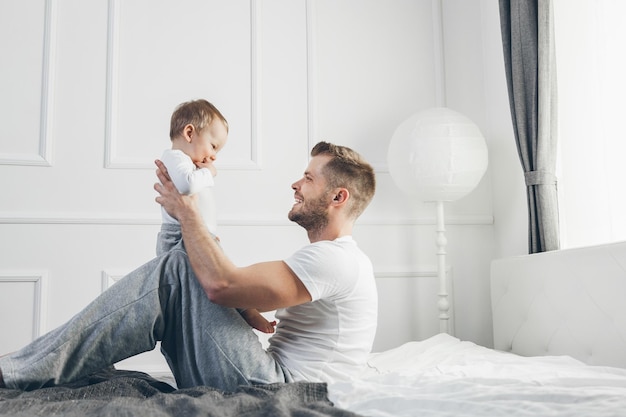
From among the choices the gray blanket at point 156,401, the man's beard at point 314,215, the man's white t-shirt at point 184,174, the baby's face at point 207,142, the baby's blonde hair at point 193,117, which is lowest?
the gray blanket at point 156,401

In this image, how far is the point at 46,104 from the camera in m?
2.83

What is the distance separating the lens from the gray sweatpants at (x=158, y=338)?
4.96ft

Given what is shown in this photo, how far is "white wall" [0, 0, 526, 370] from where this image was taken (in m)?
2.78

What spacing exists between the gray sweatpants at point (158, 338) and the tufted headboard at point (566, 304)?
0.97m

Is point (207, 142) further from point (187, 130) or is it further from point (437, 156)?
point (437, 156)

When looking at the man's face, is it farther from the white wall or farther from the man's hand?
the white wall

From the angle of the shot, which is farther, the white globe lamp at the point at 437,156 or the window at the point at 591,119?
the white globe lamp at the point at 437,156

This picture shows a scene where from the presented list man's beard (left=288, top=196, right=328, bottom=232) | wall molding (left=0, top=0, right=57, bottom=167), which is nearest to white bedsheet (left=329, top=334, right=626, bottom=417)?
man's beard (left=288, top=196, right=328, bottom=232)

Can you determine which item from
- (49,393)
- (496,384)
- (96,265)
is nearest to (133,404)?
(49,393)

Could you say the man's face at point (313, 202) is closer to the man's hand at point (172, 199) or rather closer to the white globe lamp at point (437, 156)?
the man's hand at point (172, 199)

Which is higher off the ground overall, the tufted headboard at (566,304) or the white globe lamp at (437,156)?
the white globe lamp at (437,156)

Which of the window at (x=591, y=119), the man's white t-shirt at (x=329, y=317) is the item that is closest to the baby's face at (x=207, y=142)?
the man's white t-shirt at (x=329, y=317)

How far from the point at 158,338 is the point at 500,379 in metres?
0.82

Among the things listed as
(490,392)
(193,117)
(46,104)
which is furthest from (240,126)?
(490,392)
